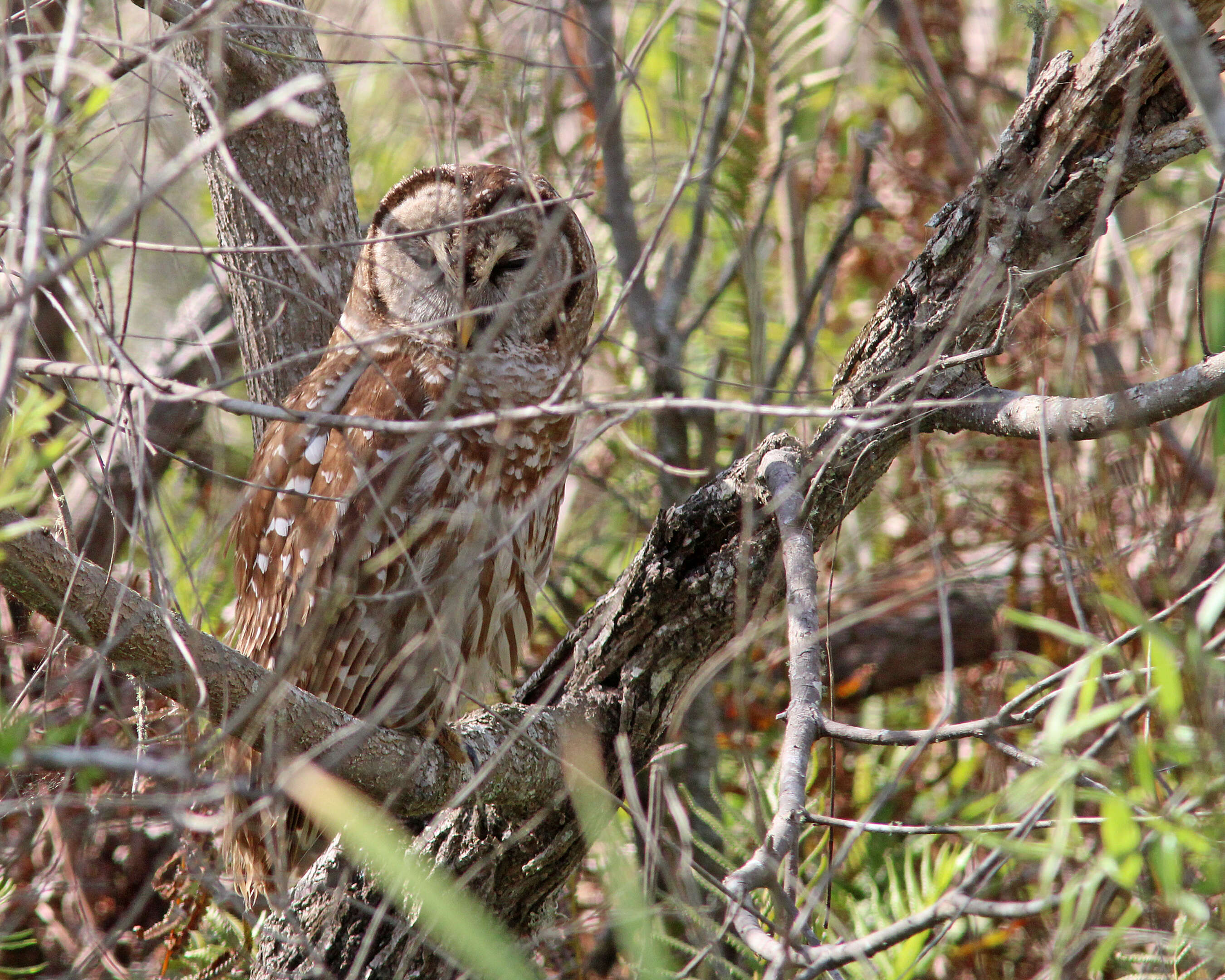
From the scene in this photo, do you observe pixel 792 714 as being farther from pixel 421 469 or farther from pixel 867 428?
pixel 421 469

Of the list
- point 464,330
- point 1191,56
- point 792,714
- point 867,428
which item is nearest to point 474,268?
point 464,330

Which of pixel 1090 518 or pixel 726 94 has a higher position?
pixel 726 94

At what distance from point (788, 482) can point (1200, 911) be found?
1.04 meters

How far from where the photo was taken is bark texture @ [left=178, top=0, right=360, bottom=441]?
2549mm

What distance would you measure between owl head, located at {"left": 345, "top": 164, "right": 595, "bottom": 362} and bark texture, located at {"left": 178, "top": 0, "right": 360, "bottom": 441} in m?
0.09

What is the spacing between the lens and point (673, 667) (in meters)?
2.54

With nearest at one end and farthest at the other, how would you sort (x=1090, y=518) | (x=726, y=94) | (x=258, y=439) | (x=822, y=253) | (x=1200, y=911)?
(x=1200, y=911) < (x=1090, y=518) < (x=258, y=439) < (x=726, y=94) < (x=822, y=253)

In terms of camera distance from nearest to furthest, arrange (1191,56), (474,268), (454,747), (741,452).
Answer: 1. (1191,56)
2. (454,747)
3. (474,268)
4. (741,452)

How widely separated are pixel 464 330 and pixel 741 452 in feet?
5.26

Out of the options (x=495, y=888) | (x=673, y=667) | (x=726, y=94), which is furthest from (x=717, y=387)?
(x=495, y=888)

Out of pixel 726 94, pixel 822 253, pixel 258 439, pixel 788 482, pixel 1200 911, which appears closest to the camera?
pixel 1200 911

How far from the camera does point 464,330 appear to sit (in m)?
2.79

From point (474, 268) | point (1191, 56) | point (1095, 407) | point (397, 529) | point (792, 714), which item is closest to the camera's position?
point (1191, 56)

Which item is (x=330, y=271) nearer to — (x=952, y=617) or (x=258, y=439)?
(x=258, y=439)
